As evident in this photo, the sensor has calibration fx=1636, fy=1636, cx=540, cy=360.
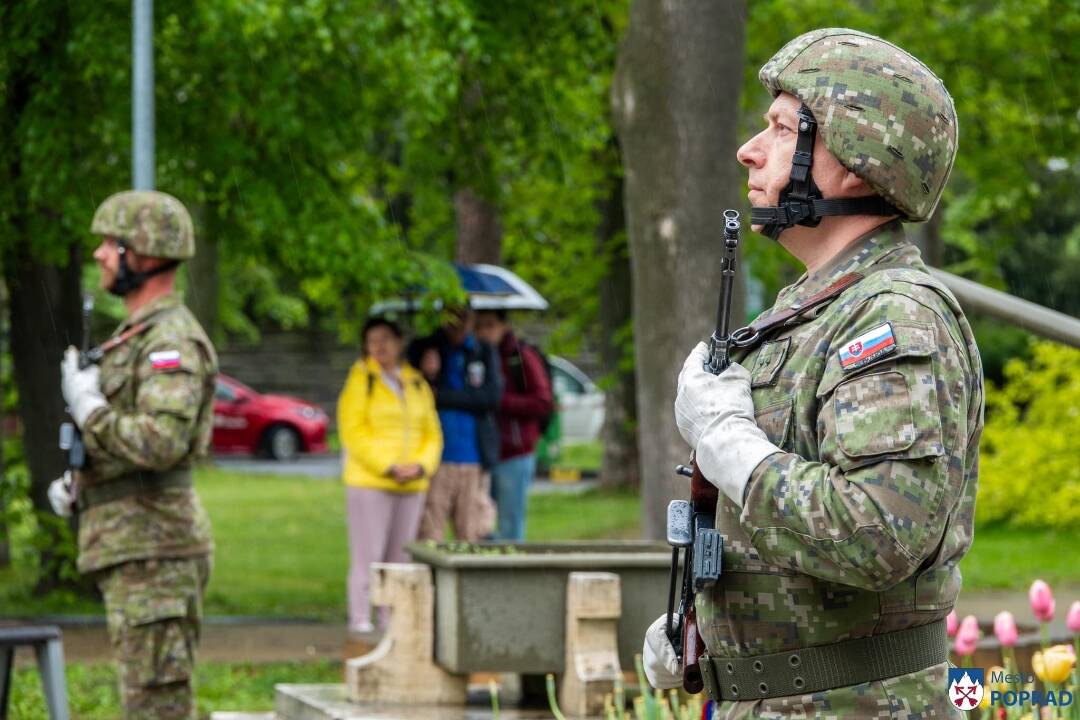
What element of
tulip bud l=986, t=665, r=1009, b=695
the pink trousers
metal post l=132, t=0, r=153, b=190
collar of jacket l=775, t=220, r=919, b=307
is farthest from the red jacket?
collar of jacket l=775, t=220, r=919, b=307

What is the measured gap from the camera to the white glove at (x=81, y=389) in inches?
215

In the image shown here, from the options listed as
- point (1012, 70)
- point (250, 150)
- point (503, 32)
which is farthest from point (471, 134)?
point (1012, 70)

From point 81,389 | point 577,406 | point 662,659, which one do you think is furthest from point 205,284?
point 662,659

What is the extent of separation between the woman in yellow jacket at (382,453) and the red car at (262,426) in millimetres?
19326

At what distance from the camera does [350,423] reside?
9.72 meters

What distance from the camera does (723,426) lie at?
258 cm

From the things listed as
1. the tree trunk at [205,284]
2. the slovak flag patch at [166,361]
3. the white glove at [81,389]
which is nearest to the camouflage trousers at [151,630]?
the white glove at [81,389]

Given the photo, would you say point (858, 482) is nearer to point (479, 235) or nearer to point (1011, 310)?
point (1011, 310)

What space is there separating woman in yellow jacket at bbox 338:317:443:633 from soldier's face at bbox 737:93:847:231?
22.5 feet

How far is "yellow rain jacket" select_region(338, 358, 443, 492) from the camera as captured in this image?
9586mm

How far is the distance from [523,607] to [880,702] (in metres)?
3.54

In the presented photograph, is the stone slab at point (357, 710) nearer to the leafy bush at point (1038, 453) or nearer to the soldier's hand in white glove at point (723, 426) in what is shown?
the soldier's hand in white glove at point (723, 426)

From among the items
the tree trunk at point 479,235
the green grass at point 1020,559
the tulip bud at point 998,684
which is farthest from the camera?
A: the tree trunk at point 479,235

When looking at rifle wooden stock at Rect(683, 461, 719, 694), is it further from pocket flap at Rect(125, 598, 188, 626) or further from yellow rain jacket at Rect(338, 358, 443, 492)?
yellow rain jacket at Rect(338, 358, 443, 492)
